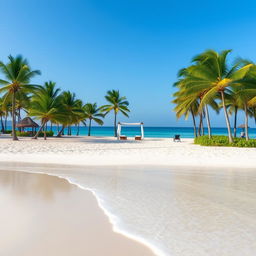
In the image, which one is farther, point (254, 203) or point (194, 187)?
point (194, 187)

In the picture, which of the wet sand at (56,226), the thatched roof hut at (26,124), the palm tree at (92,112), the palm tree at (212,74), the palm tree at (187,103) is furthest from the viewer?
the palm tree at (92,112)

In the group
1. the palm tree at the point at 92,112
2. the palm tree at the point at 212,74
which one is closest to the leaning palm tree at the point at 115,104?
the palm tree at the point at 92,112

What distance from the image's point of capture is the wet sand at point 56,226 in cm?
258

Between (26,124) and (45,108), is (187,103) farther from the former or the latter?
(26,124)

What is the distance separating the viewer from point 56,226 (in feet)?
10.5

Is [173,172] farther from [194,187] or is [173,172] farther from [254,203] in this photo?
[254,203]

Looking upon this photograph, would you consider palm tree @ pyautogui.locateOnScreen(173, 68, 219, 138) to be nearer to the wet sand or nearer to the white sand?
the white sand

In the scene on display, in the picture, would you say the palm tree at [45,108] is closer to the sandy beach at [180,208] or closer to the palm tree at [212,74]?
the palm tree at [212,74]

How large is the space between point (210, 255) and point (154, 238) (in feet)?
2.19

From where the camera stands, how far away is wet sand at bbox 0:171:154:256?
258cm

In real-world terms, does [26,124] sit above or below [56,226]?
above

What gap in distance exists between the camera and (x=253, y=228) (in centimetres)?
322

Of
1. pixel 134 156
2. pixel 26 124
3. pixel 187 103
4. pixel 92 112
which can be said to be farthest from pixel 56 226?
pixel 92 112

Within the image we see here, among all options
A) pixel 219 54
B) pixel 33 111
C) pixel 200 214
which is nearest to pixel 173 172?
pixel 200 214
